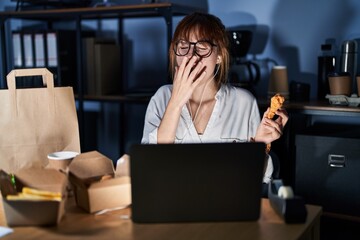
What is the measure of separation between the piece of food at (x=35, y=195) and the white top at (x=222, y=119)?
66cm

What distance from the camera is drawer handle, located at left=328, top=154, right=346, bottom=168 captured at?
7.48 ft

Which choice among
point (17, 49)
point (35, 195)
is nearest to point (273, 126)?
point (35, 195)

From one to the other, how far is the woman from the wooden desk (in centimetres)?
53

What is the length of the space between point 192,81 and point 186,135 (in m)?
0.28

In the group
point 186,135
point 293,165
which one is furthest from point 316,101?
point 186,135

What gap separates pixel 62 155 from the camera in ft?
4.65

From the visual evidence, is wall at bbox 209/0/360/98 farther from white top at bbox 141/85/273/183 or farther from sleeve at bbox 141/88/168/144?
sleeve at bbox 141/88/168/144

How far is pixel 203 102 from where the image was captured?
1.87 m

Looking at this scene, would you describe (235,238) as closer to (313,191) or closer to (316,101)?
(313,191)

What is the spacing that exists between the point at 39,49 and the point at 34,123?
66.2 inches

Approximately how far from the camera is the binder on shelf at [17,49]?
3086 mm

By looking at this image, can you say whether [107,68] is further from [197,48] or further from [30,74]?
[30,74]

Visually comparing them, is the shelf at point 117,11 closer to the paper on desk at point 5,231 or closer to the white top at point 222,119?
the white top at point 222,119

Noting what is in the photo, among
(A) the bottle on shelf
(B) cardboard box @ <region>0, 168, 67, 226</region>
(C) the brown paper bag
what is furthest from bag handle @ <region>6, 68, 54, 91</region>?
(A) the bottle on shelf
